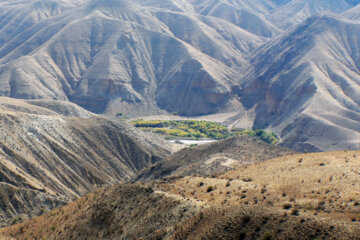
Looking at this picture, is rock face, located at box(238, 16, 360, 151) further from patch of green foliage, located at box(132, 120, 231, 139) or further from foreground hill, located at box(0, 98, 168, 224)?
foreground hill, located at box(0, 98, 168, 224)

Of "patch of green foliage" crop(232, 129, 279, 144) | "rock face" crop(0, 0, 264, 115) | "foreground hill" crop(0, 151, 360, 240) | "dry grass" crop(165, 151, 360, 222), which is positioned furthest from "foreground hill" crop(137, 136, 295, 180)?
"rock face" crop(0, 0, 264, 115)

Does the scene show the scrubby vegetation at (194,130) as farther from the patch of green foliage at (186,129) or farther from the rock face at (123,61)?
the rock face at (123,61)

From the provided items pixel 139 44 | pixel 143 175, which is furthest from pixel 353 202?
pixel 139 44

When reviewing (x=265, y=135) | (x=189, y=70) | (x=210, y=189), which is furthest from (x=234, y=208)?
(x=189, y=70)

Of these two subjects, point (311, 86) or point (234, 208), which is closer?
point (234, 208)

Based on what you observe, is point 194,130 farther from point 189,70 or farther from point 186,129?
point 189,70

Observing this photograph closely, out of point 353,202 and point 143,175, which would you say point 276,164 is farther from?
point 143,175

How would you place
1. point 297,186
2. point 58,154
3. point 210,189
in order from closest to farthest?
point 297,186, point 210,189, point 58,154
